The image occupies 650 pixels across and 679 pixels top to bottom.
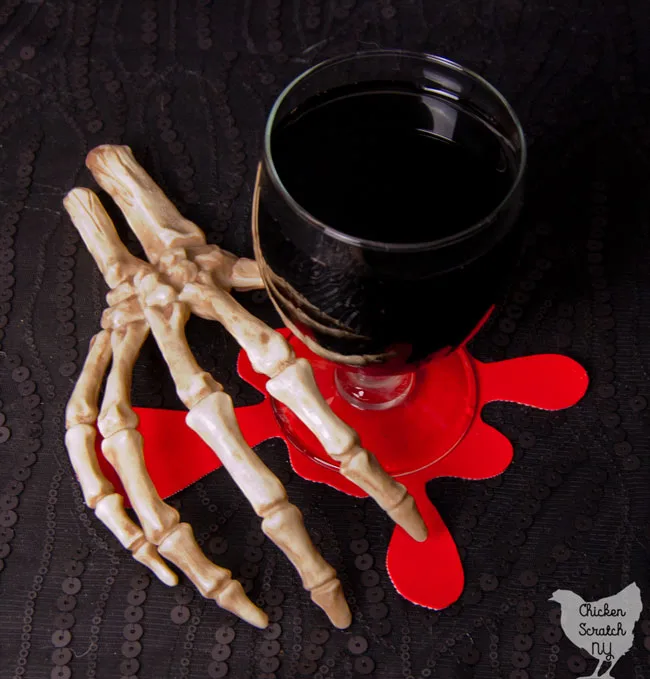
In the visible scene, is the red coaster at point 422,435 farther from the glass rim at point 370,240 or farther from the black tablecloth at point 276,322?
the glass rim at point 370,240

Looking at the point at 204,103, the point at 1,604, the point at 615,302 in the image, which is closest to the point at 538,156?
the point at 615,302

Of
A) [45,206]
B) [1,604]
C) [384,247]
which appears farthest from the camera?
[45,206]

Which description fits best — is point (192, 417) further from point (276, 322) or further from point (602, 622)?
point (602, 622)

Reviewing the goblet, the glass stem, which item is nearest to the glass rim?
the goblet

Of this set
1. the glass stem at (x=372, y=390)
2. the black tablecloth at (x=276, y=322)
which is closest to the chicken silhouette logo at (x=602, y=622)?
the black tablecloth at (x=276, y=322)

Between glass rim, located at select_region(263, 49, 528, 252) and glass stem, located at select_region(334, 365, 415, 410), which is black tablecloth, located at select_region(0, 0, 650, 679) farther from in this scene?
glass rim, located at select_region(263, 49, 528, 252)

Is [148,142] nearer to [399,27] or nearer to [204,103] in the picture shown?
[204,103]
